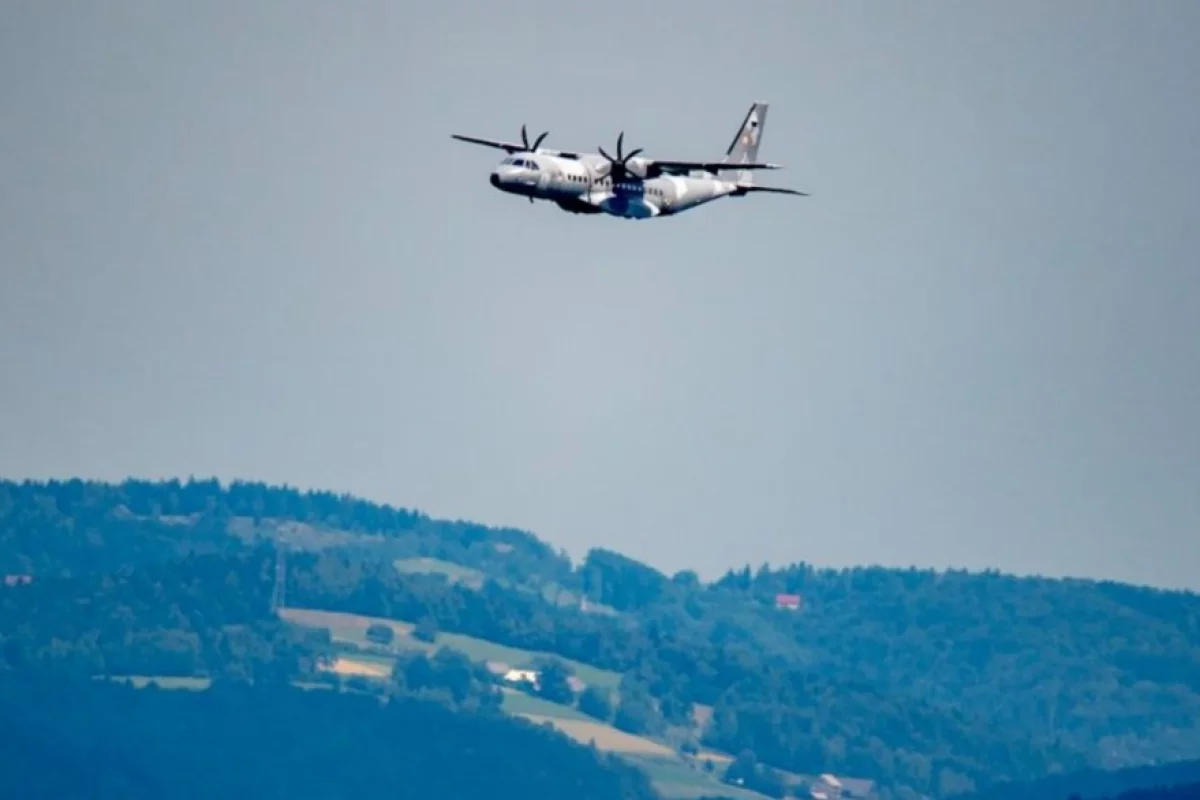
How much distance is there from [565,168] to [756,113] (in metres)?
23.4

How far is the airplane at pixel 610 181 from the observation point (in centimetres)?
13225

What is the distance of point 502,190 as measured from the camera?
5167 inches

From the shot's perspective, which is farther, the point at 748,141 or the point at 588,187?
the point at 748,141

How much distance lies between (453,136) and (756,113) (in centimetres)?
2741

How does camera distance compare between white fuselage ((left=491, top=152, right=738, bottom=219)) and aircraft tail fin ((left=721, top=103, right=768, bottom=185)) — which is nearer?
white fuselage ((left=491, top=152, right=738, bottom=219))

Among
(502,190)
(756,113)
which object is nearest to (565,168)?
(502,190)

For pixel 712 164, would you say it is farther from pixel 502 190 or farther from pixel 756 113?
pixel 756 113

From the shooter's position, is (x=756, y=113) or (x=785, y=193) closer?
(x=785, y=193)

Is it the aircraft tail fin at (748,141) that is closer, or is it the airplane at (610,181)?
the airplane at (610,181)

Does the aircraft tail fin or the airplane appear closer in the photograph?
the airplane

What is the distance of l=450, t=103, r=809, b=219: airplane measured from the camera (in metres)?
132

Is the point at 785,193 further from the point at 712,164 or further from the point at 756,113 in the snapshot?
the point at 756,113

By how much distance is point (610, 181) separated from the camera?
13562 centimetres

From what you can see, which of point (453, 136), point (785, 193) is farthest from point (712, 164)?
point (453, 136)
